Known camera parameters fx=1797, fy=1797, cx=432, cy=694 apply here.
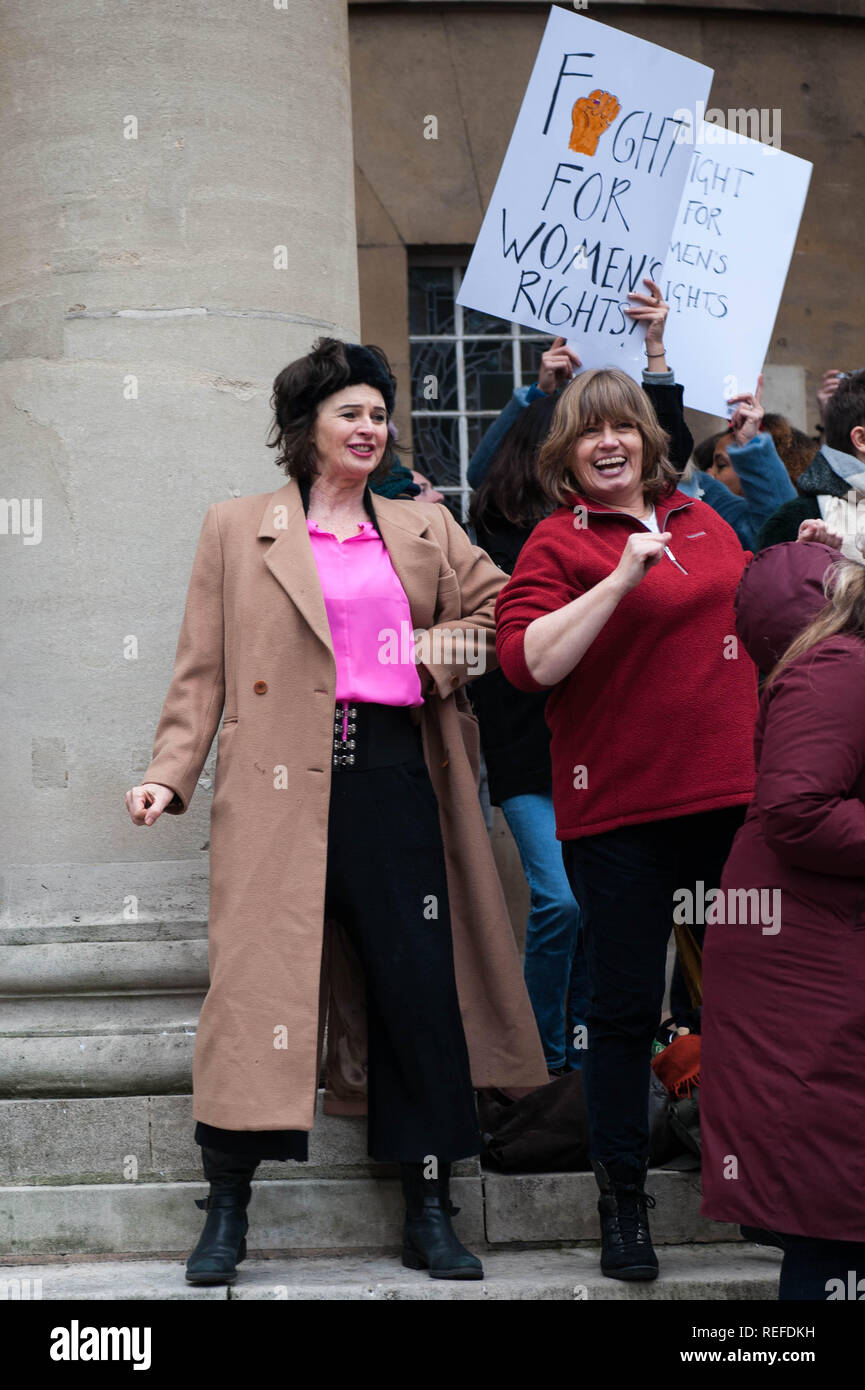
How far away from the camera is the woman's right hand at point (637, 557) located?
357 cm

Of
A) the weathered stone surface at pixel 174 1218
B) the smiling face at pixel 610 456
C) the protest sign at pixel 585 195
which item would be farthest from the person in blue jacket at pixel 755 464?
the weathered stone surface at pixel 174 1218

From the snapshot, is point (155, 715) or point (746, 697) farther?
point (155, 715)

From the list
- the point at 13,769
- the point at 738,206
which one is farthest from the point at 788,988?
the point at 738,206

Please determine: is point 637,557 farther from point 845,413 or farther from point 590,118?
point 590,118

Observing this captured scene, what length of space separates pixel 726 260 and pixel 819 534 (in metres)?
1.81

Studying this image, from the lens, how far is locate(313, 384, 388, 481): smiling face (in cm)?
417

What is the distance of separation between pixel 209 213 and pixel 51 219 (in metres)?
0.42

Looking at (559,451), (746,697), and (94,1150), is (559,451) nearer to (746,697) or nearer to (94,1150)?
(746,697)

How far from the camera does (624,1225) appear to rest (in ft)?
12.7

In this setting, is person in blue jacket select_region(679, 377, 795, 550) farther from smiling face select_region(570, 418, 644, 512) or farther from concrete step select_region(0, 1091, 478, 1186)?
concrete step select_region(0, 1091, 478, 1186)

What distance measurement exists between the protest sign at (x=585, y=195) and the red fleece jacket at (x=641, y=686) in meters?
0.85

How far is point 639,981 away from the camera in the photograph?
3.80m

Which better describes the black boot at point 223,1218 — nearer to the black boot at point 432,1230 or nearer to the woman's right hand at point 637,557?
the black boot at point 432,1230

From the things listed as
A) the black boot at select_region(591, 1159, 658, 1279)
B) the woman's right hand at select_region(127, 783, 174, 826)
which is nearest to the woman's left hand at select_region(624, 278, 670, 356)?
the woman's right hand at select_region(127, 783, 174, 826)
